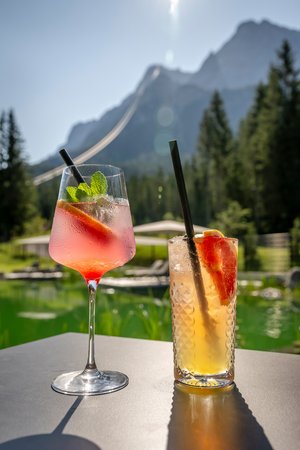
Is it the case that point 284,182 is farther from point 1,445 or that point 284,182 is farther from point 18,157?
point 1,445

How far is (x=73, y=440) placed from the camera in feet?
2.11

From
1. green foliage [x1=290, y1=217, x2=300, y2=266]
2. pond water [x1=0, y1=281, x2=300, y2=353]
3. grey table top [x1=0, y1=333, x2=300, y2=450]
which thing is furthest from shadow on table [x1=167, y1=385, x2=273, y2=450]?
green foliage [x1=290, y1=217, x2=300, y2=266]

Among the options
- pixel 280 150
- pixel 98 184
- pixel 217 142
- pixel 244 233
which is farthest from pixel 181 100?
pixel 98 184

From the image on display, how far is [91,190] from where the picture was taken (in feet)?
3.49

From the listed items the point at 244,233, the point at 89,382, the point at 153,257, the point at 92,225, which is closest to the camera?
the point at 89,382

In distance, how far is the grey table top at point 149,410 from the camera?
0.64m

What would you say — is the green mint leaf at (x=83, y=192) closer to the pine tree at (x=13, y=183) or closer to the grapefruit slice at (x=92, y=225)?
the grapefruit slice at (x=92, y=225)

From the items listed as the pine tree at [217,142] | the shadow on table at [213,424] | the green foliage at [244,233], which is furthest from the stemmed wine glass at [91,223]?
the pine tree at [217,142]

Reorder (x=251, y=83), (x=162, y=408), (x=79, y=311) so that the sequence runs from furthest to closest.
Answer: (x=251, y=83), (x=79, y=311), (x=162, y=408)

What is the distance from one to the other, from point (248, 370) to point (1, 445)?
1.88ft

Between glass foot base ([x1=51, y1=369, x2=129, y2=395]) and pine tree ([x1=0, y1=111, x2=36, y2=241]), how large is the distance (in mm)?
32711

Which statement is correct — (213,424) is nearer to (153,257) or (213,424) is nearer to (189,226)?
(189,226)

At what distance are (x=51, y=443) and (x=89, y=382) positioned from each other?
0.31 m

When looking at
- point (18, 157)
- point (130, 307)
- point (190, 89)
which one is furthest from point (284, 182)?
point (190, 89)
